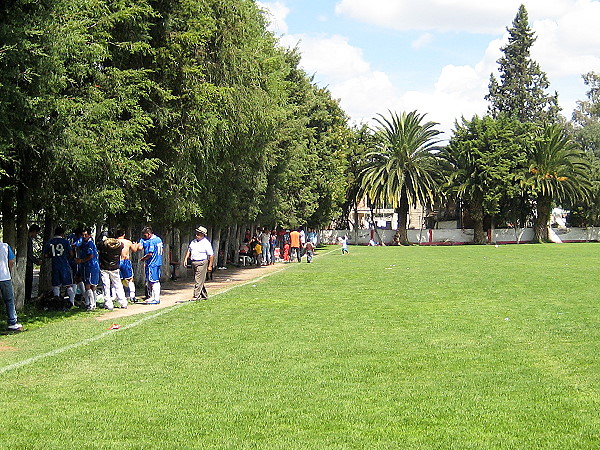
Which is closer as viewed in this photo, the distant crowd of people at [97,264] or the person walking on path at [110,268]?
the distant crowd of people at [97,264]

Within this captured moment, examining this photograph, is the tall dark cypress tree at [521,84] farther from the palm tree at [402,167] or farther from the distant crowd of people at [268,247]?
the distant crowd of people at [268,247]

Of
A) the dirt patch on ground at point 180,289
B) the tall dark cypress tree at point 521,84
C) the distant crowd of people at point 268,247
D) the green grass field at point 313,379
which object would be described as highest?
the tall dark cypress tree at point 521,84

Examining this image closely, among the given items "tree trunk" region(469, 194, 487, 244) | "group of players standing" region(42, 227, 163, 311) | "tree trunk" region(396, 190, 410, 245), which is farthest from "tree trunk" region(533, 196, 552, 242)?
"group of players standing" region(42, 227, 163, 311)

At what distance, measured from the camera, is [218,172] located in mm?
25625

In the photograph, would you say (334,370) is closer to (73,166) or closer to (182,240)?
(73,166)

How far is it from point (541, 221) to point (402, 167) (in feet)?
51.6

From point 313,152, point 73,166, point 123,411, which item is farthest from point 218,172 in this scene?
Answer: point 313,152

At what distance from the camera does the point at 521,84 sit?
94.4 metres

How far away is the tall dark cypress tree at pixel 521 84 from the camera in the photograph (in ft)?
307

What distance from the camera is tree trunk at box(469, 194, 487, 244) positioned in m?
77.7

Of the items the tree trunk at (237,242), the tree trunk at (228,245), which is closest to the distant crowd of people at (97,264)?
the tree trunk at (228,245)

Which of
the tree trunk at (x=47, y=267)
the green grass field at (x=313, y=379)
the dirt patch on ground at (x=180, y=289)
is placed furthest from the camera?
the tree trunk at (x=47, y=267)

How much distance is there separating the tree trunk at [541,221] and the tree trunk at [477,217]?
17.5 ft

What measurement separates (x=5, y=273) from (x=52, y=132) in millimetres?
2963
